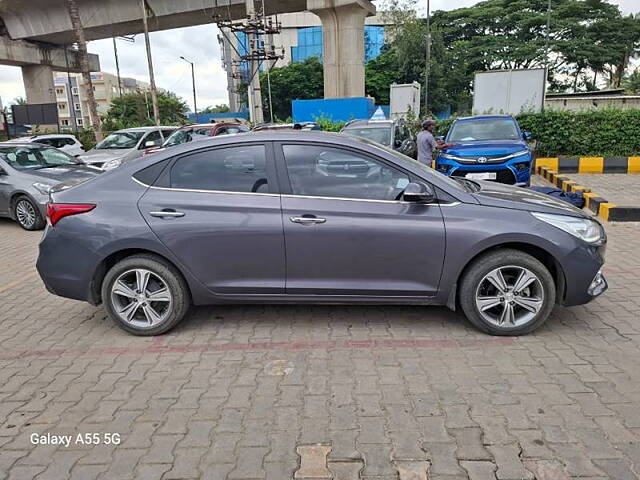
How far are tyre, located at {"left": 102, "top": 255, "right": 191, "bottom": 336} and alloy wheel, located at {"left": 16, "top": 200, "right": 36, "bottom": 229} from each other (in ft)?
→ 18.7

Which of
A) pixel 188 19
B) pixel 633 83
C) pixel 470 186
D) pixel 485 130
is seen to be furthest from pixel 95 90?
pixel 470 186

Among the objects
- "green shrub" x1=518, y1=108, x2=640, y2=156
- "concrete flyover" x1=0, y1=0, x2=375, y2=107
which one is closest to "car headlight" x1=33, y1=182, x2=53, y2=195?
"green shrub" x1=518, y1=108, x2=640, y2=156

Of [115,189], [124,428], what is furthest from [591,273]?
[115,189]

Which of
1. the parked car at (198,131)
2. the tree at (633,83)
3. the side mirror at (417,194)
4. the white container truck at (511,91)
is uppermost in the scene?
the tree at (633,83)

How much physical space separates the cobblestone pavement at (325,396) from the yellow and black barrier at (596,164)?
29.7ft

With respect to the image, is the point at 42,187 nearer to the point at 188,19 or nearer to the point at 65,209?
the point at 65,209

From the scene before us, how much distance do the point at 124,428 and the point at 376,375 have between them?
164 centimetres

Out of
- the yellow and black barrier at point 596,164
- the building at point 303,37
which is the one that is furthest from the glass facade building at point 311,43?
the yellow and black barrier at point 596,164

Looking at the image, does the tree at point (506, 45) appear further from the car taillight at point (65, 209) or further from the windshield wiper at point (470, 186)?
the car taillight at point (65, 209)

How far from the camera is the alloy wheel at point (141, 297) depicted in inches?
159

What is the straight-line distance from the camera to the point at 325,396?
3186mm

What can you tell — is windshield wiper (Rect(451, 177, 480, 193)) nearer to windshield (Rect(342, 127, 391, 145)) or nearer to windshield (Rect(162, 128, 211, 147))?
windshield (Rect(342, 127, 391, 145))

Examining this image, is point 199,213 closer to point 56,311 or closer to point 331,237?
point 331,237

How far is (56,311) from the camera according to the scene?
4.84 meters
